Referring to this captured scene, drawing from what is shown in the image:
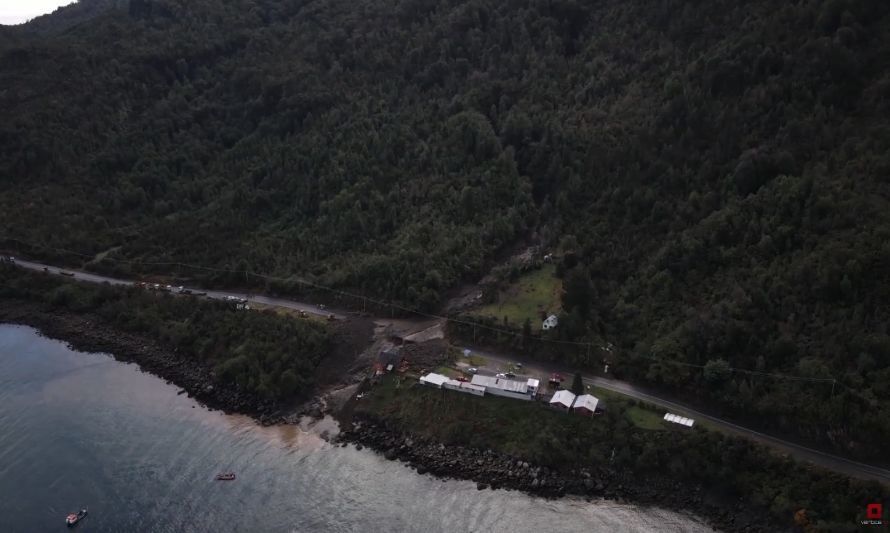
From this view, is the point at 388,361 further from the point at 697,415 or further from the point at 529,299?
the point at 697,415

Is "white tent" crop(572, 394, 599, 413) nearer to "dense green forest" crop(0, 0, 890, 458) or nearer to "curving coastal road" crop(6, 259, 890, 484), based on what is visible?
"curving coastal road" crop(6, 259, 890, 484)

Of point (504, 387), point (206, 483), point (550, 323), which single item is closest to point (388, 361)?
point (504, 387)

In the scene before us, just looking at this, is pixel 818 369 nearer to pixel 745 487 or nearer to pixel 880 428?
pixel 880 428

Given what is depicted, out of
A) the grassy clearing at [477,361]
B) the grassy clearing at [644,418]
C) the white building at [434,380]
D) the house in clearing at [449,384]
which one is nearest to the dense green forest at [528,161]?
the grassy clearing at [644,418]

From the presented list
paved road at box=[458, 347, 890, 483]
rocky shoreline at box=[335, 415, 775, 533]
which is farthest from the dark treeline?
paved road at box=[458, 347, 890, 483]

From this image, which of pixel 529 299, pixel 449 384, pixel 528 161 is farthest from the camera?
pixel 528 161

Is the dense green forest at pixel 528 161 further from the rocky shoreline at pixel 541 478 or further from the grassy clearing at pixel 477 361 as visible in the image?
the grassy clearing at pixel 477 361
